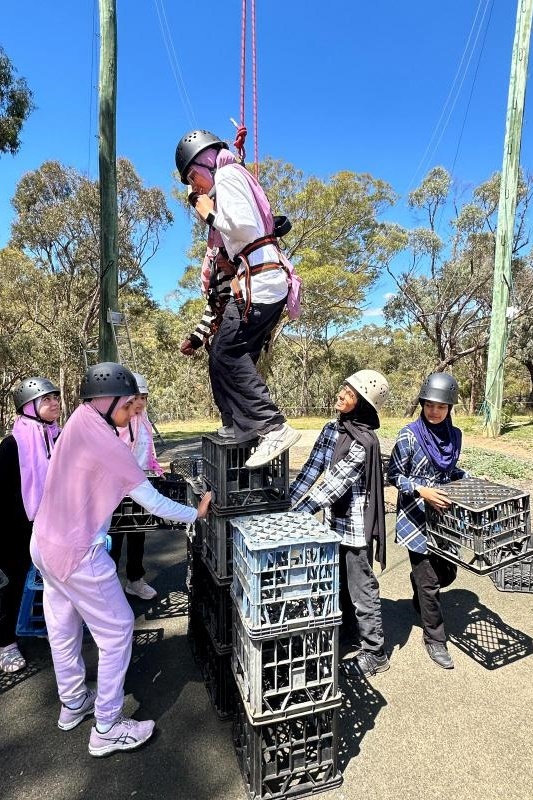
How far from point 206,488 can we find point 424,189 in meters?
19.9

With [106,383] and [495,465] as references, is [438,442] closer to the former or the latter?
[106,383]

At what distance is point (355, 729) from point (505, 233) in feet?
42.0

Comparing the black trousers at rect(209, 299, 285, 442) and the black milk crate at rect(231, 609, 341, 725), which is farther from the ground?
the black trousers at rect(209, 299, 285, 442)

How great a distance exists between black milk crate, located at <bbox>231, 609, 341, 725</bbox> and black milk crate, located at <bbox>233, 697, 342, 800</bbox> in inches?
2.6

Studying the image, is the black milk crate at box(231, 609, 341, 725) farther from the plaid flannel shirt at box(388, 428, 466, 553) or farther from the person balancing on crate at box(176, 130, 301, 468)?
the plaid flannel shirt at box(388, 428, 466, 553)

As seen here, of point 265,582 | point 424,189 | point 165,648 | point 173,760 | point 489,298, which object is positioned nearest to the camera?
point 265,582

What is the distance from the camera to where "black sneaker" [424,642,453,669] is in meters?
3.05

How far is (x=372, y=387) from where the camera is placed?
3.03m

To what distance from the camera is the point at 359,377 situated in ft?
10.2

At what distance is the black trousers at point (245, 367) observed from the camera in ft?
8.39

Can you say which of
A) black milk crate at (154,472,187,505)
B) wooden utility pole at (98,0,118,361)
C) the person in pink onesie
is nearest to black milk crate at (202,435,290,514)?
the person in pink onesie

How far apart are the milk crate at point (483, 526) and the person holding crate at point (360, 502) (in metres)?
0.40

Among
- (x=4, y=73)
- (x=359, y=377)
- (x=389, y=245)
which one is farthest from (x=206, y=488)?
(x=389, y=245)

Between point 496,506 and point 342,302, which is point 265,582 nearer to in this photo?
point 496,506
